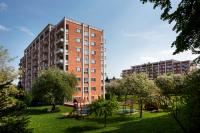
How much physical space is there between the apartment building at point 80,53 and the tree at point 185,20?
46.7 meters

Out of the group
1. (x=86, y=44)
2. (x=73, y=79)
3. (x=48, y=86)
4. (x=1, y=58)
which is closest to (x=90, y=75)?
(x=86, y=44)

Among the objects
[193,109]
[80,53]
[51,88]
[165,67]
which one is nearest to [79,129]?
[193,109]

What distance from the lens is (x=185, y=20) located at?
34.5 feet

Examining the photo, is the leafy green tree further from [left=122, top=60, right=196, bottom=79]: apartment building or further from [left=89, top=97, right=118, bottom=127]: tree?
[left=122, top=60, right=196, bottom=79]: apartment building

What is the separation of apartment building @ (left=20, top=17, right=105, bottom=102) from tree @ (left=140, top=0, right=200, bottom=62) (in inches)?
1838

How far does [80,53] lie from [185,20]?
5360cm

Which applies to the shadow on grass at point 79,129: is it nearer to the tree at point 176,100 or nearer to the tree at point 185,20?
the tree at point 176,100

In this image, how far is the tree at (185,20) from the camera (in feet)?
33.1

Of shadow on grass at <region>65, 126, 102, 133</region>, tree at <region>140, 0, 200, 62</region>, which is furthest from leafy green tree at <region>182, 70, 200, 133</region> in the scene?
shadow on grass at <region>65, 126, 102, 133</region>

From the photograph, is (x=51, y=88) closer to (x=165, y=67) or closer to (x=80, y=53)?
(x=80, y=53)

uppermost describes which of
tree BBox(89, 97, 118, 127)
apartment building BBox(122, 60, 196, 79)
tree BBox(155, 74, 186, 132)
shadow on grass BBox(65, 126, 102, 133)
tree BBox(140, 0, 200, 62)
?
apartment building BBox(122, 60, 196, 79)

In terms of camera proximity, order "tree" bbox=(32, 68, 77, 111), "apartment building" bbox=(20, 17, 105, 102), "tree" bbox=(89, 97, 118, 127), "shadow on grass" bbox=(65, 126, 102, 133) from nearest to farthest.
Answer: "shadow on grass" bbox=(65, 126, 102, 133)
"tree" bbox=(89, 97, 118, 127)
"tree" bbox=(32, 68, 77, 111)
"apartment building" bbox=(20, 17, 105, 102)

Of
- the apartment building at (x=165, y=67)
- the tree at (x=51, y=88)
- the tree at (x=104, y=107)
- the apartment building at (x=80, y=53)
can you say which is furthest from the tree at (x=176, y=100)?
the apartment building at (x=165, y=67)

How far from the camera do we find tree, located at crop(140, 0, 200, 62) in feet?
33.1
